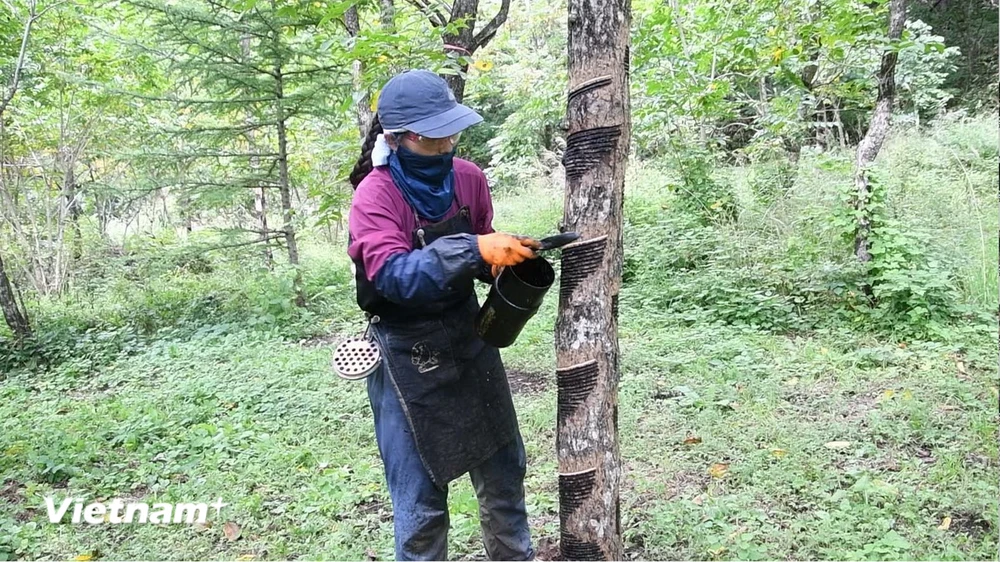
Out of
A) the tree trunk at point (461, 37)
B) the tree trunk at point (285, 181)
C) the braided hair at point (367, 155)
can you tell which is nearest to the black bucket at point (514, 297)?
the braided hair at point (367, 155)

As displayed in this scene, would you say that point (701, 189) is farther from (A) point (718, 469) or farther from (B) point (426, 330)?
(B) point (426, 330)

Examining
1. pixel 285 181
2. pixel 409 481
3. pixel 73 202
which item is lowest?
pixel 409 481

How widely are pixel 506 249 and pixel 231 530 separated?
233 cm

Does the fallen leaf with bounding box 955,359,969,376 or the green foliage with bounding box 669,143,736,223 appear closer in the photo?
the fallen leaf with bounding box 955,359,969,376

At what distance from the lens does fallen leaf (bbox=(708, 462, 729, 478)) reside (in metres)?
3.29

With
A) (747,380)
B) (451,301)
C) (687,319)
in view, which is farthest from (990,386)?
(451,301)

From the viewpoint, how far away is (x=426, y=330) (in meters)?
2.21

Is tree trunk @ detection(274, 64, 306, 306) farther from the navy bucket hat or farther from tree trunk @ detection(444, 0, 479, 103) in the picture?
the navy bucket hat

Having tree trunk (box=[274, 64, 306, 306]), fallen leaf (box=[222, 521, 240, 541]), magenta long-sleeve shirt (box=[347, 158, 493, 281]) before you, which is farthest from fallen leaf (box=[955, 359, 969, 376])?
tree trunk (box=[274, 64, 306, 306])

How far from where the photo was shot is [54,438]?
4406 mm

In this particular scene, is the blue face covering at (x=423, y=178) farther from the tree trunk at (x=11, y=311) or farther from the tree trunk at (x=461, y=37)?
the tree trunk at (x=11, y=311)

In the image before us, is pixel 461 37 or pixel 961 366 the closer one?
pixel 961 366

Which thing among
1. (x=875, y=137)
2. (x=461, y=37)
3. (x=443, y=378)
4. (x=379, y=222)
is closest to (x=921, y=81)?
(x=875, y=137)

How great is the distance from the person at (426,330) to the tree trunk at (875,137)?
4.41 metres
